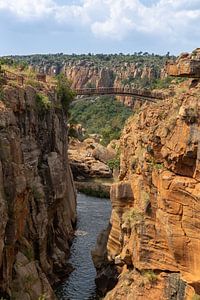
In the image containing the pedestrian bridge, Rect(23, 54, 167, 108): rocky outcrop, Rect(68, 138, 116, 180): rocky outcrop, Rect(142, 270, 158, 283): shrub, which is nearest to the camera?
Rect(142, 270, 158, 283): shrub

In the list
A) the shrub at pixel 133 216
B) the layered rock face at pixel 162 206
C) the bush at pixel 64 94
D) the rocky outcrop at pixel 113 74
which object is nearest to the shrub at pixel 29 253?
the layered rock face at pixel 162 206

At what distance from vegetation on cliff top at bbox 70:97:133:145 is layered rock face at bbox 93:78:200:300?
256 feet

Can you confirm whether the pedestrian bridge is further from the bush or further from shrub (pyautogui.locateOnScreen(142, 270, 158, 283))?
shrub (pyautogui.locateOnScreen(142, 270, 158, 283))

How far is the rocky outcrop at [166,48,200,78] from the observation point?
26.3m

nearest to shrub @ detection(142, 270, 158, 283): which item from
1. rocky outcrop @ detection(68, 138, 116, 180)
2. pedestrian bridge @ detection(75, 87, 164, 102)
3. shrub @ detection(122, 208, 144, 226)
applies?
shrub @ detection(122, 208, 144, 226)

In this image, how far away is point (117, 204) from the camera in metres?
30.3

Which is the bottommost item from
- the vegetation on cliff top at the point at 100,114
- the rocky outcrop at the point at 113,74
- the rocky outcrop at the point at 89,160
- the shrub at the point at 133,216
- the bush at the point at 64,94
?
the vegetation on cliff top at the point at 100,114

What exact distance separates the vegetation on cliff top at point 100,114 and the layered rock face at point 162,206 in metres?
78.1

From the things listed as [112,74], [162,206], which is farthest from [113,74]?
[162,206]

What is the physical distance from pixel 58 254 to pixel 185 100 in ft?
58.1

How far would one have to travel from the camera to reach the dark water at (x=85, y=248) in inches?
1364

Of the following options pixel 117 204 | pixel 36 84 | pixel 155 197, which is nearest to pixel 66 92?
pixel 36 84

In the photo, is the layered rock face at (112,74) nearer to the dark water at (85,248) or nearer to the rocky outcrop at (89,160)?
the rocky outcrop at (89,160)

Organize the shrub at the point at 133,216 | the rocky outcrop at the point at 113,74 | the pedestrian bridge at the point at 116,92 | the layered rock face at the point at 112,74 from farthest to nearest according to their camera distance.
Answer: the layered rock face at the point at 112,74 < the rocky outcrop at the point at 113,74 < the pedestrian bridge at the point at 116,92 < the shrub at the point at 133,216
